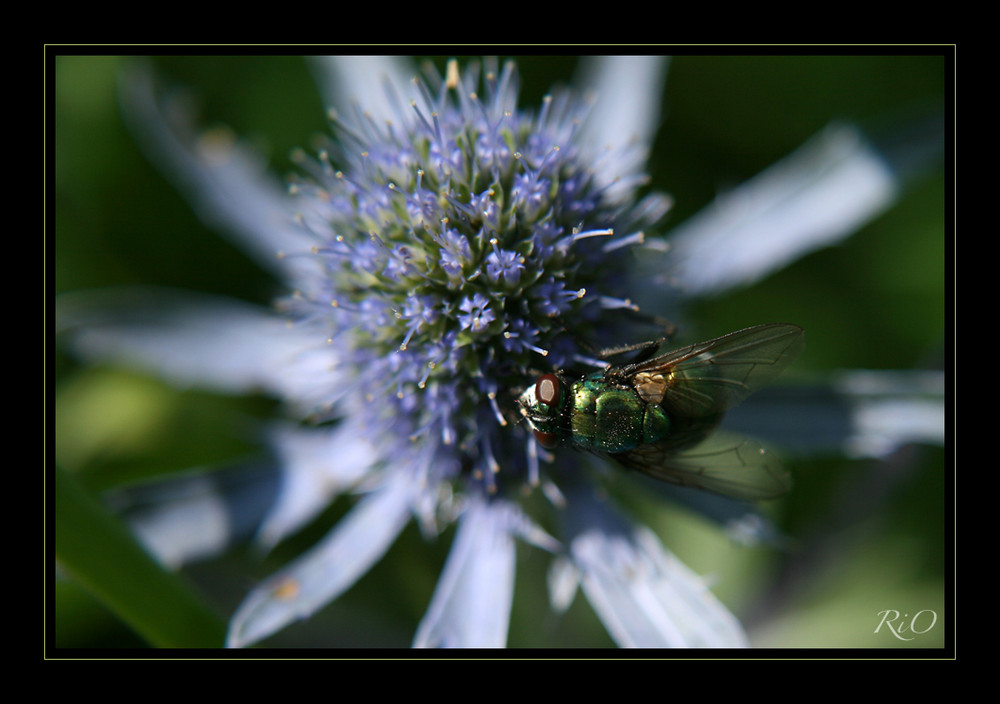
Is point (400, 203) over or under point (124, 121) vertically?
under

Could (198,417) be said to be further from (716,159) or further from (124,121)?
(716,159)

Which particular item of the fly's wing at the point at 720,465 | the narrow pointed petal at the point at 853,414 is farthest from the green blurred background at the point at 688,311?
the fly's wing at the point at 720,465

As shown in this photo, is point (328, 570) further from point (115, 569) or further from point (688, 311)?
point (688, 311)

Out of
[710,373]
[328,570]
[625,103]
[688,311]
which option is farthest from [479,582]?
[625,103]

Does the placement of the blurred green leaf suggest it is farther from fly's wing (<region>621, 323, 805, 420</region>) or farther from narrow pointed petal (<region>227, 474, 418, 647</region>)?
fly's wing (<region>621, 323, 805, 420</region>)

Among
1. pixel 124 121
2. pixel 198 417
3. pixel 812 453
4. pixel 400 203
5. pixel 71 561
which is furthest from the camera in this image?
pixel 124 121

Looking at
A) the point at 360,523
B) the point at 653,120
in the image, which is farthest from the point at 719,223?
the point at 360,523

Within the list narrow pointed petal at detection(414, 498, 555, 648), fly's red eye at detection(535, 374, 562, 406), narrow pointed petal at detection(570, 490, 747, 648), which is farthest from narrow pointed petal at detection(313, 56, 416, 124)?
narrow pointed petal at detection(570, 490, 747, 648)

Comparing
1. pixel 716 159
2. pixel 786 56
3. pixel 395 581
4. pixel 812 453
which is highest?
pixel 786 56
